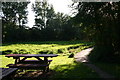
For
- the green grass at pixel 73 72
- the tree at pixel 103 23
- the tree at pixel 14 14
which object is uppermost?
the tree at pixel 14 14

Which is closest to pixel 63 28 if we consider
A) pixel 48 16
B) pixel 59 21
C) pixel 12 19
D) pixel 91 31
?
pixel 59 21

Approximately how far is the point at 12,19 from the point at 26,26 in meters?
5.41

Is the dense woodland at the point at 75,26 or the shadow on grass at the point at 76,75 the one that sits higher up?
the dense woodland at the point at 75,26

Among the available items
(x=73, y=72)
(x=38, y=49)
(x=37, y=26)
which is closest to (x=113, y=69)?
(x=73, y=72)

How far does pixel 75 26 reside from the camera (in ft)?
45.5

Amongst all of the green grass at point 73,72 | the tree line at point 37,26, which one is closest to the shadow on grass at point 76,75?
the green grass at point 73,72

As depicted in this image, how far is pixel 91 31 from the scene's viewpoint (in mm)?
12781

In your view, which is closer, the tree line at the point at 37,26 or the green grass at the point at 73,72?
the green grass at the point at 73,72

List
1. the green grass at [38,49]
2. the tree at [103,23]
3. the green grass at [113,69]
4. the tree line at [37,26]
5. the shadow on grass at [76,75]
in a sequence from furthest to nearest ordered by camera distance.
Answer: the tree line at [37,26] → the green grass at [38,49] → the tree at [103,23] → the green grass at [113,69] → the shadow on grass at [76,75]

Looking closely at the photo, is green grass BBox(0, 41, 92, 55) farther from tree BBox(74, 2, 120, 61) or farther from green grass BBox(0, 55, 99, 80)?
green grass BBox(0, 55, 99, 80)

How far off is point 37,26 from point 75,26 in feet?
135

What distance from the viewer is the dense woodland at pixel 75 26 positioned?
34.1ft

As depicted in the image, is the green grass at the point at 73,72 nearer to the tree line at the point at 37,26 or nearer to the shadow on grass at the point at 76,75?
the shadow on grass at the point at 76,75

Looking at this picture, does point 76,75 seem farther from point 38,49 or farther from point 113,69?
point 38,49
